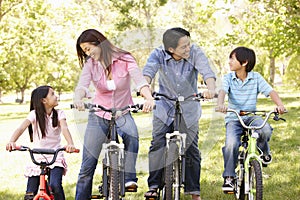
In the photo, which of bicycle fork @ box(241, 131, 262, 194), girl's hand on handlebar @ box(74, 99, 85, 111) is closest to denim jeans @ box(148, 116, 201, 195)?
bicycle fork @ box(241, 131, 262, 194)

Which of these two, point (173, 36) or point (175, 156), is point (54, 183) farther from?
point (173, 36)

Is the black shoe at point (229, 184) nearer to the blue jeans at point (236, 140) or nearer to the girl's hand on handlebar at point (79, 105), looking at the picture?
the blue jeans at point (236, 140)

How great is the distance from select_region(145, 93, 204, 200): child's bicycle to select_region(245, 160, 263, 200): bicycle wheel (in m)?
0.65

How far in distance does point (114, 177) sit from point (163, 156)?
1085 millimetres

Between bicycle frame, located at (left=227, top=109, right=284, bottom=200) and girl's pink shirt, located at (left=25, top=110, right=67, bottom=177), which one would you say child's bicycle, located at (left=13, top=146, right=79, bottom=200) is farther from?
bicycle frame, located at (left=227, top=109, right=284, bottom=200)

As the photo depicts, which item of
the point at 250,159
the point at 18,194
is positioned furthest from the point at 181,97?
the point at 18,194

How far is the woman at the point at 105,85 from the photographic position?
16.7 feet

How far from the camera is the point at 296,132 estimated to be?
1276 centimetres

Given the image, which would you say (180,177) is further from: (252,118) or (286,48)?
(286,48)

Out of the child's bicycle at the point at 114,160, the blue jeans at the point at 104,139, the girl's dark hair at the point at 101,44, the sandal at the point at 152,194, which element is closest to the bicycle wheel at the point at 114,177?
the child's bicycle at the point at 114,160

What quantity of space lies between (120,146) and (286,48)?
718 inches

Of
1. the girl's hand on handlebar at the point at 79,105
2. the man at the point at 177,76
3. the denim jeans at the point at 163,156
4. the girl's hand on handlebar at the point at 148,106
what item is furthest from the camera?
the denim jeans at the point at 163,156

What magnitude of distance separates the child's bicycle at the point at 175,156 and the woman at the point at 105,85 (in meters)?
0.33

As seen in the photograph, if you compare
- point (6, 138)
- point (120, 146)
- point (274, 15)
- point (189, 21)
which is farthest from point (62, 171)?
point (189, 21)
